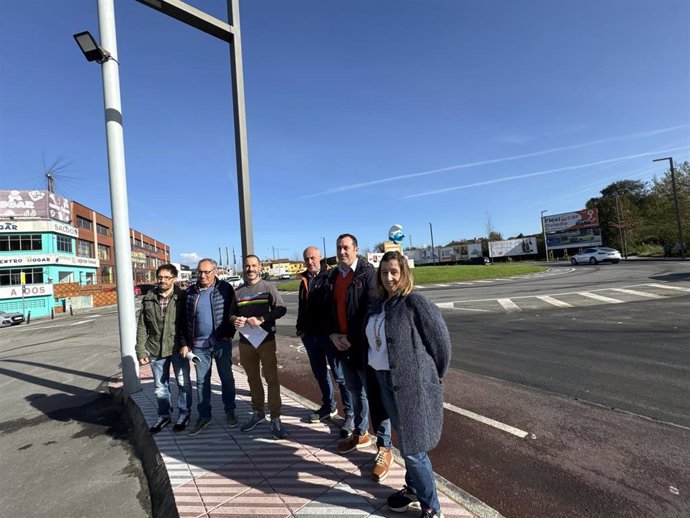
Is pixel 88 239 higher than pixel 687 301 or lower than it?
higher

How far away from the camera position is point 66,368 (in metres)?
8.09

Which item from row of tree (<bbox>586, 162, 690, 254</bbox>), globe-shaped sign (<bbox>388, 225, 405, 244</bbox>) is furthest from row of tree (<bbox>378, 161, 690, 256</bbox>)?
globe-shaped sign (<bbox>388, 225, 405, 244</bbox>)

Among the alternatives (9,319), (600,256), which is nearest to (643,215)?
(600,256)

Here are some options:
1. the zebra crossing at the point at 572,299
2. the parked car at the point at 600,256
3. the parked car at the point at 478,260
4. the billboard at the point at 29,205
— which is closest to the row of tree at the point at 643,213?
the parked car at the point at 600,256

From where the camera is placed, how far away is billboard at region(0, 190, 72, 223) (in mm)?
34219

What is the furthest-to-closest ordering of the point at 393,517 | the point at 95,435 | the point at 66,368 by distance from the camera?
the point at 66,368
the point at 95,435
the point at 393,517

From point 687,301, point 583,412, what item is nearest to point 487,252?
point 687,301

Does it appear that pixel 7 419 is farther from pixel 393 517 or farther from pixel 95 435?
pixel 393 517

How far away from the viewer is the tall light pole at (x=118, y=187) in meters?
5.28

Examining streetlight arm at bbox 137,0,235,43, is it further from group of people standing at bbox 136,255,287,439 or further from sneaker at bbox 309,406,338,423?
sneaker at bbox 309,406,338,423

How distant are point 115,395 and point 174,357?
265 cm

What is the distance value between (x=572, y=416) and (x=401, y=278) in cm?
313

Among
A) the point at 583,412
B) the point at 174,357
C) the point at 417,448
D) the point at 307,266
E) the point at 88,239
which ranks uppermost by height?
the point at 88,239

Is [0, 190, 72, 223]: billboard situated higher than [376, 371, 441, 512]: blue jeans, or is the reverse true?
[0, 190, 72, 223]: billboard
